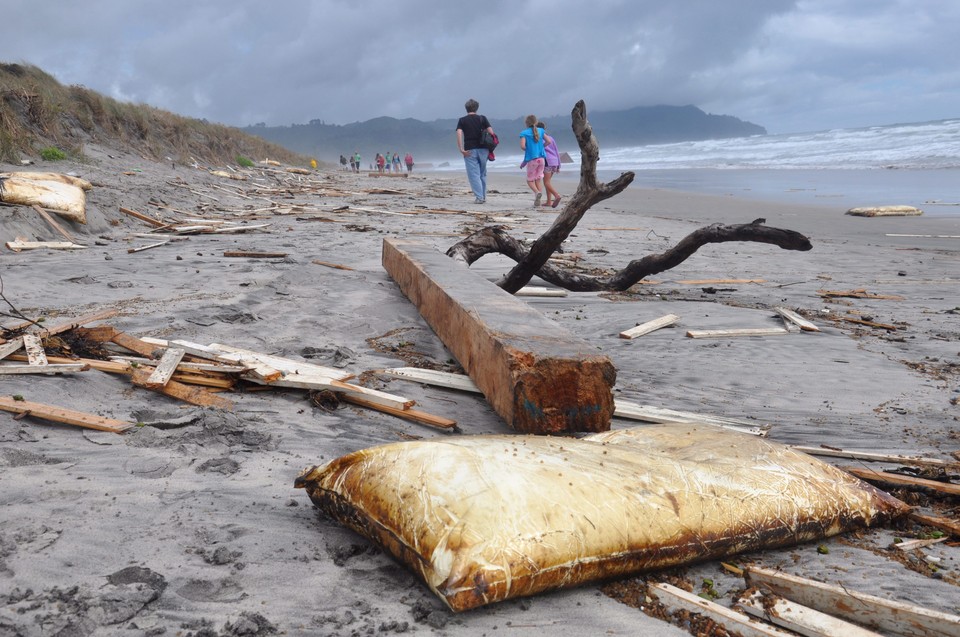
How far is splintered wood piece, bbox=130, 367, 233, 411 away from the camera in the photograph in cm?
354

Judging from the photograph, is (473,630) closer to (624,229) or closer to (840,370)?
(840,370)

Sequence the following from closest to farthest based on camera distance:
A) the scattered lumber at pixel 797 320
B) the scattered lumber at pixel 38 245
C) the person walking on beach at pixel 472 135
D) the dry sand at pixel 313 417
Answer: the dry sand at pixel 313 417
the scattered lumber at pixel 797 320
the scattered lumber at pixel 38 245
the person walking on beach at pixel 472 135

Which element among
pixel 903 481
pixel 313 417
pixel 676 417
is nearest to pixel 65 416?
pixel 313 417

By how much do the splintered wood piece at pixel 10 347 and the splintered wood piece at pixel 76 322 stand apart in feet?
0.53

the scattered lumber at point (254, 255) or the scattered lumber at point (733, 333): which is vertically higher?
the scattered lumber at point (254, 255)

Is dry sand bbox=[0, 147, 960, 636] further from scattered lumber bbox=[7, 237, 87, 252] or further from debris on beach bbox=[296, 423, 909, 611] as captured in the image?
scattered lumber bbox=[7, 237, 87, 252]

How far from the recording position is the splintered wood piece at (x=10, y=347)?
3.70 meters

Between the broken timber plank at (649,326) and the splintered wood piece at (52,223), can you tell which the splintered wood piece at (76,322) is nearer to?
the broken timber plank at (649,326)

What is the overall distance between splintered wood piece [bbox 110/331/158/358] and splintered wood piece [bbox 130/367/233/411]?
17.4 inches

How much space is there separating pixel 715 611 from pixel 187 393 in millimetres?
2672

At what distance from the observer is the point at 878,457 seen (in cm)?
334

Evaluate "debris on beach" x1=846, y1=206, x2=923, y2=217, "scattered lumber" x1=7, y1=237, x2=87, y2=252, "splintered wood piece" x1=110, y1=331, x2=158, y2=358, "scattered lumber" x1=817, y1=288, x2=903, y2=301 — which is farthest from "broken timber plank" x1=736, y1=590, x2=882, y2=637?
"debris on beach" x1=846, y1=206, x2=923, y2=217

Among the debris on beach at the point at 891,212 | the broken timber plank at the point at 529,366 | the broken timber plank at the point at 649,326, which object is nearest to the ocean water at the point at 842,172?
the debris on beach at the point at 891,212

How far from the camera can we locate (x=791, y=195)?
68.0 ft
